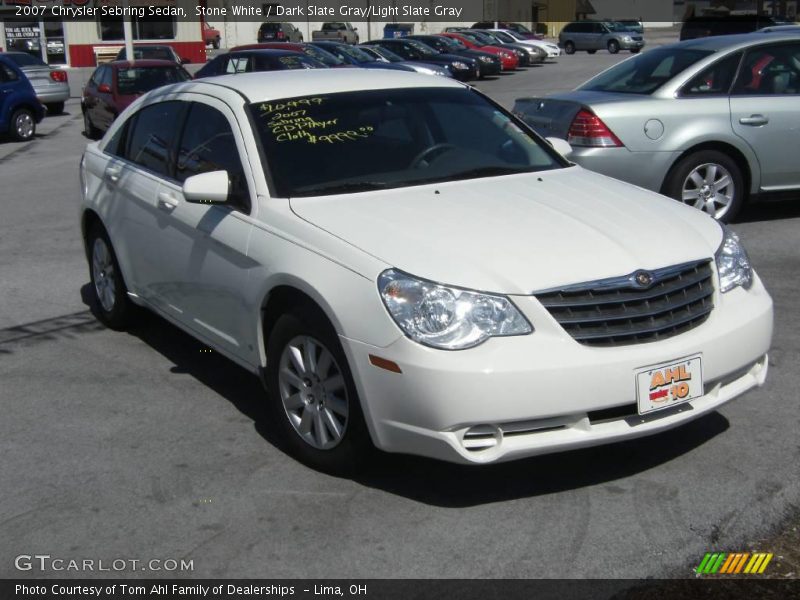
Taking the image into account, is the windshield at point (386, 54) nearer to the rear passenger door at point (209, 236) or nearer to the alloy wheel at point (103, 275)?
the alloy wheel at point (103, 275)

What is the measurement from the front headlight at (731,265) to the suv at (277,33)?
5276cm

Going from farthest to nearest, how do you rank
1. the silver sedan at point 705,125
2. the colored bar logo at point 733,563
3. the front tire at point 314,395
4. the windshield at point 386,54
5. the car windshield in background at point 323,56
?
the windshield at point 386,54, the car windshield in background at point 323,56, the silver sedan at point 705,125, the front tire at point 314,395, the colored bar logo at point 733,563

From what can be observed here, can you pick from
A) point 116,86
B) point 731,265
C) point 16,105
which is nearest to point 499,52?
point 116,86

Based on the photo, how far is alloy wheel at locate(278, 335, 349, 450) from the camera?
4402 mm

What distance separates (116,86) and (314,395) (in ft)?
51.3

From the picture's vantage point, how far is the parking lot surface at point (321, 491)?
3.90 metres

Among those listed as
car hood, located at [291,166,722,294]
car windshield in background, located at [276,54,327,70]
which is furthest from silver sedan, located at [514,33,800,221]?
car windshield in background, located at [276,54,327,70]

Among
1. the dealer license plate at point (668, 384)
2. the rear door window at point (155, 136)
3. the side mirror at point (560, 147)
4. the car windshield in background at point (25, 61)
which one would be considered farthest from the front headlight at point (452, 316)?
the car windshield in background at point (25, 61)

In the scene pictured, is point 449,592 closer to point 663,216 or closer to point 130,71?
point 663,216

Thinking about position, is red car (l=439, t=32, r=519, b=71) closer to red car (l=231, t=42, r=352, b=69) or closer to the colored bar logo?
red car (l=231, t=42, r=352, b=69)

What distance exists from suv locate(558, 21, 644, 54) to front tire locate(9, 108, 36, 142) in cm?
3826

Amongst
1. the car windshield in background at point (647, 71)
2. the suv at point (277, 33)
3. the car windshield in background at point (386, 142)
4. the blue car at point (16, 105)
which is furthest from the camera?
the suv at point (277, 33)

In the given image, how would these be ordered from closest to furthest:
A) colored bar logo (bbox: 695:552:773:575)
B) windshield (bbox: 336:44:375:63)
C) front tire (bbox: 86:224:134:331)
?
colored bar logo (bbox: 695:552:773:575) < front tire (bbox: 86:224:134:331) < windshield (bbox: 336:44:375:63)

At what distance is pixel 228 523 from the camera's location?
13.7 ft
